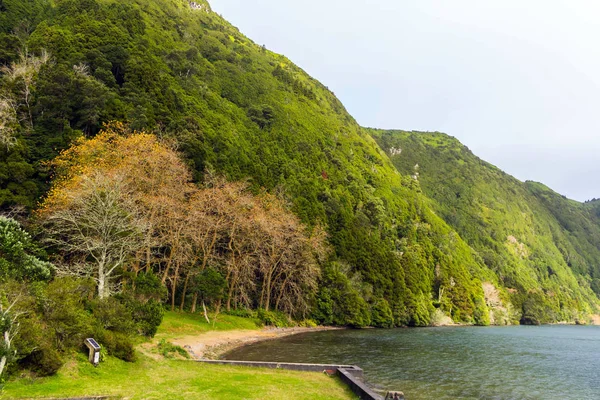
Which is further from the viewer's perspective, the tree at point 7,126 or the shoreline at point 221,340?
the tree at point 7,126

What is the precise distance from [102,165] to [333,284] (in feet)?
144

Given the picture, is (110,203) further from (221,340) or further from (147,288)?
(221,340)

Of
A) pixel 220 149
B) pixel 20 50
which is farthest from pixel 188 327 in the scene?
pixel 20 50

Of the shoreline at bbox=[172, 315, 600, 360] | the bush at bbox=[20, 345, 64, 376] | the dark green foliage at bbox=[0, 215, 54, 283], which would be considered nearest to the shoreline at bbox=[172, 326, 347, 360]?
the shoreline at bbox=[172, 315, 600, 360]

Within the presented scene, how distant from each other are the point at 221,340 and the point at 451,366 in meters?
21.6

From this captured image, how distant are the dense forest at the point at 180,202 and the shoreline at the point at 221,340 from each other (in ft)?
14.1

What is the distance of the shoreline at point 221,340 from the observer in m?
30.4

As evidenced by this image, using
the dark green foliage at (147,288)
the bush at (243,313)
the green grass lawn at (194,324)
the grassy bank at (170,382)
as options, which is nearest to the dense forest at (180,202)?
the dark green foliage at (147,288)

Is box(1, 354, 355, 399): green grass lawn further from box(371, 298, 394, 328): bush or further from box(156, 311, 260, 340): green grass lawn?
box(371, 298, 394, 328): bush

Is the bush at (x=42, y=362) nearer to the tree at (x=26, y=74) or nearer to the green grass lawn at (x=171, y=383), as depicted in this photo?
the green grass lawn at (x=171, y=383)

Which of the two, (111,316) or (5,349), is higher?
(5,349)

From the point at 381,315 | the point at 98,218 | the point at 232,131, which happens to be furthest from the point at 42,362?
the point at 232,131

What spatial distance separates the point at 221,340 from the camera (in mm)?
36781

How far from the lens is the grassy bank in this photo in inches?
571
